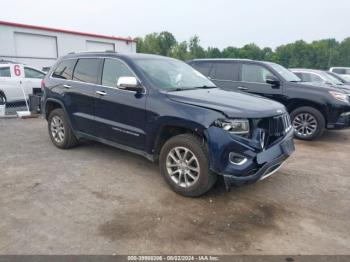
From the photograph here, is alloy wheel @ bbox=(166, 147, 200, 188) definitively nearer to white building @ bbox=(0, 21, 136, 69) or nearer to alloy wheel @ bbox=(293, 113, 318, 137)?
alloy wheel @ bbox=(293, 113, 318, 137)

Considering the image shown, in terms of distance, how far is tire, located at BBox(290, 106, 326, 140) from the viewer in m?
7.14

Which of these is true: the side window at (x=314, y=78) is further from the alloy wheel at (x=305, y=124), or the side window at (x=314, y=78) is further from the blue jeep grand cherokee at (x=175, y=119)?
the blue jeep grand cherokee at (x=175, y=119)

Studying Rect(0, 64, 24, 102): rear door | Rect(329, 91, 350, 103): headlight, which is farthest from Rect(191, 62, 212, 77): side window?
Rect(0, 64, 24, 102): rear door

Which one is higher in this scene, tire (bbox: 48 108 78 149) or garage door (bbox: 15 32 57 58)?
garage door (bbox: 15 32 57 58)

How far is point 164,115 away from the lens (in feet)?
13.4

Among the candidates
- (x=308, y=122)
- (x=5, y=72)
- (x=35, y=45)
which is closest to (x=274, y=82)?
(x=308, y=122)

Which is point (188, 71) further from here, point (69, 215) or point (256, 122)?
point (69, 215)

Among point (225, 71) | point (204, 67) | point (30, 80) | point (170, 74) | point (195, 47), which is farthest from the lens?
point (195, 47)

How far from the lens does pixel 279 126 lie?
4.10m

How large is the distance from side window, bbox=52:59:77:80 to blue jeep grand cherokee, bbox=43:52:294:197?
3 centimetres

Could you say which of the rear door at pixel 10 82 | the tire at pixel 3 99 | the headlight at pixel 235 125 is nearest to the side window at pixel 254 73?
the headlight at pixel 235 125

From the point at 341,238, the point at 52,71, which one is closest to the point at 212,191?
the point at 341,238

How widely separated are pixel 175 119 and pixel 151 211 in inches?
45.5

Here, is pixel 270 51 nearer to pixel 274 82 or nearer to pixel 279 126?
pixel 274 82
